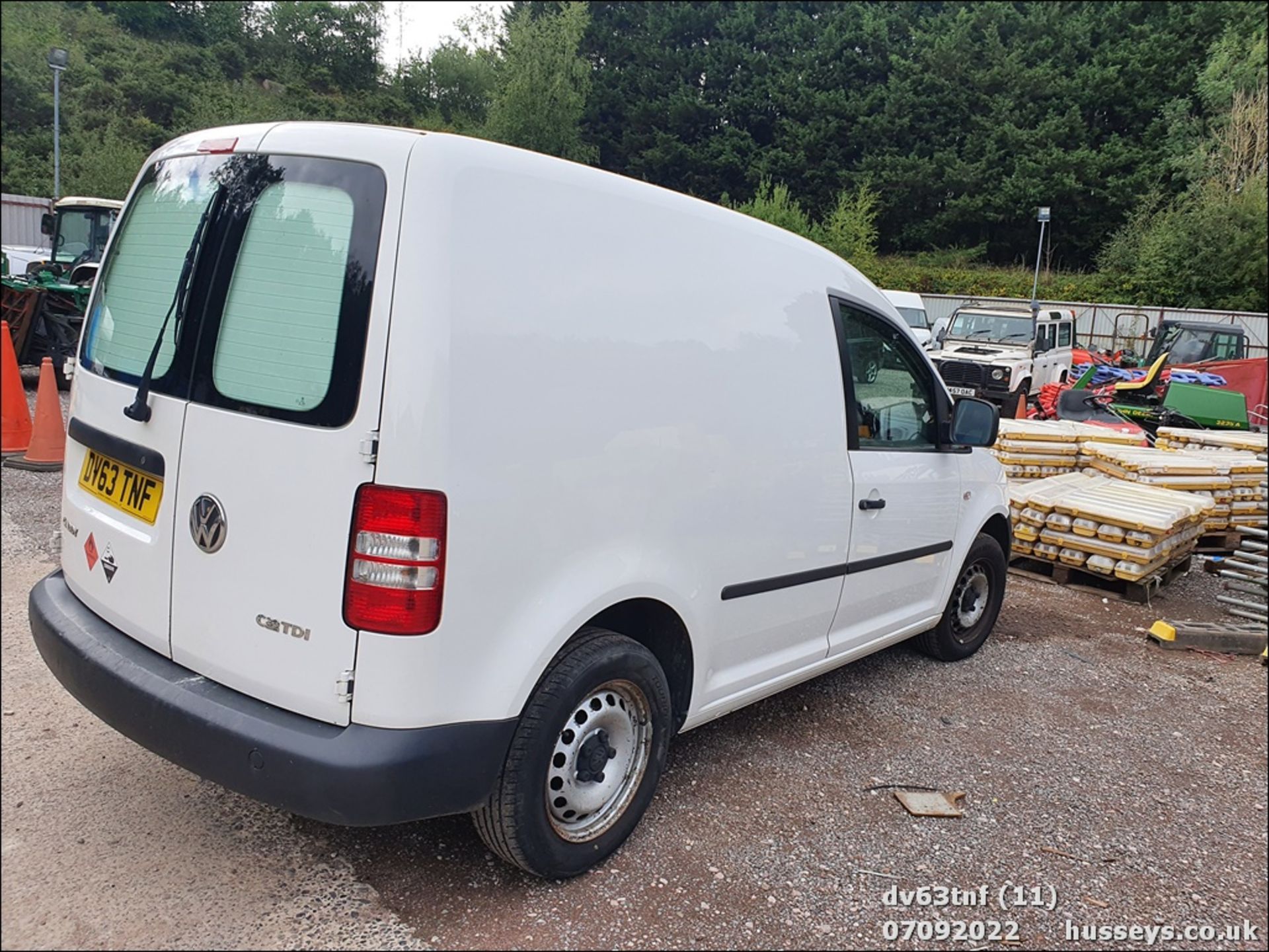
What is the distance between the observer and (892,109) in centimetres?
4175

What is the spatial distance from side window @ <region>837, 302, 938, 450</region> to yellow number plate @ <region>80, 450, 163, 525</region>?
244 cm

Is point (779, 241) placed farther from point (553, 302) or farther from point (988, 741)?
point (988, 741)

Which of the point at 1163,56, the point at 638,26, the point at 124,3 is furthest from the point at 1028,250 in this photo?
the point at 124,3

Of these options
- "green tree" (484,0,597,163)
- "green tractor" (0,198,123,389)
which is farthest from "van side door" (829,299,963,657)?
"green tree" (484,0,597,163)

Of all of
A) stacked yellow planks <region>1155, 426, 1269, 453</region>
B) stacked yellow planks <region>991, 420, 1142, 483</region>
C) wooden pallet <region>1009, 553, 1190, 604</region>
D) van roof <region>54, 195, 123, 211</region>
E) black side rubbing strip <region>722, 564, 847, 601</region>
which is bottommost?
wooden pallet <region>1009, 553, 1190, 604</region>

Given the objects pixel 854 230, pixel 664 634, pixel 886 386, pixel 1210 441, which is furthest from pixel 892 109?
pixel 664 634

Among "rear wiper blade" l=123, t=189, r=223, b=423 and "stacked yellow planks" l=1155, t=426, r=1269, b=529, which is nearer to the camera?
"rear wiper blade" l=123, t=189, r=223, b=423

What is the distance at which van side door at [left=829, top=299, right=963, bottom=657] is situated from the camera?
3.43 metres

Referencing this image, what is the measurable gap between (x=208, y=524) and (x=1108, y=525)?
5.74 metres

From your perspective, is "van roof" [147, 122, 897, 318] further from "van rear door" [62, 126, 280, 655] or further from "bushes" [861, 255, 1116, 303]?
"bushes" [861, 255, 1116, 303]

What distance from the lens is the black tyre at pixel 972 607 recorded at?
4484mm

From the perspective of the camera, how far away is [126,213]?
2660mm

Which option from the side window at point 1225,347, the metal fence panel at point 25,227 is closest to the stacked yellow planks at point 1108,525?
the side window at point 1225,347

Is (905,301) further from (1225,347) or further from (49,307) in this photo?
(49,307)
